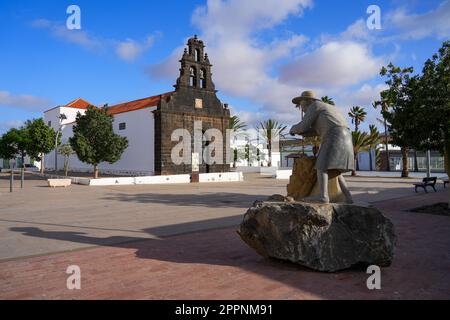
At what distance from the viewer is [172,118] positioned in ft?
98.6

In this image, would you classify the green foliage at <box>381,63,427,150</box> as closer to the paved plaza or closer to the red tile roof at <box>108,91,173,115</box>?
the paved plaza

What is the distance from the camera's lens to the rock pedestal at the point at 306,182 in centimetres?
541

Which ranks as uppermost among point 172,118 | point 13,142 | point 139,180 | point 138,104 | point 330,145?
point 138,104

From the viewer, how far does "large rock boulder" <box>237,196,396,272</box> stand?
181 inches

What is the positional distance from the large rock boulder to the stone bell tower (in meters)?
27.8

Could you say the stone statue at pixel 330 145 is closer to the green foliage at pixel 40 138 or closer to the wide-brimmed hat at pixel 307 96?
the wide-brimmed hat at pixel 307 96

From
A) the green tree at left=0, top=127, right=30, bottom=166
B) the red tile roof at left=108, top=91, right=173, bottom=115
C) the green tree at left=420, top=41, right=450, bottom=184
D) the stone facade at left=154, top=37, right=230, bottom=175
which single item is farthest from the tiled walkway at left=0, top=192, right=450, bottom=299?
the green tree at left=0, top=127, right=30, bottom=166

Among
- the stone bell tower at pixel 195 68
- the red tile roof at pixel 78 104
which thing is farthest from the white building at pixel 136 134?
the red tile roof at pixel 78 104

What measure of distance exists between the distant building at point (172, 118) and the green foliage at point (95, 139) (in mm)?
4409

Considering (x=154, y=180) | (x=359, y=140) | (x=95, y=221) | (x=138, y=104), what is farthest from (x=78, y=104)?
(x=95, y=221)

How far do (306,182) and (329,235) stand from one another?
1.29 m

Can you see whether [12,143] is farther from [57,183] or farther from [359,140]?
[359,140]
